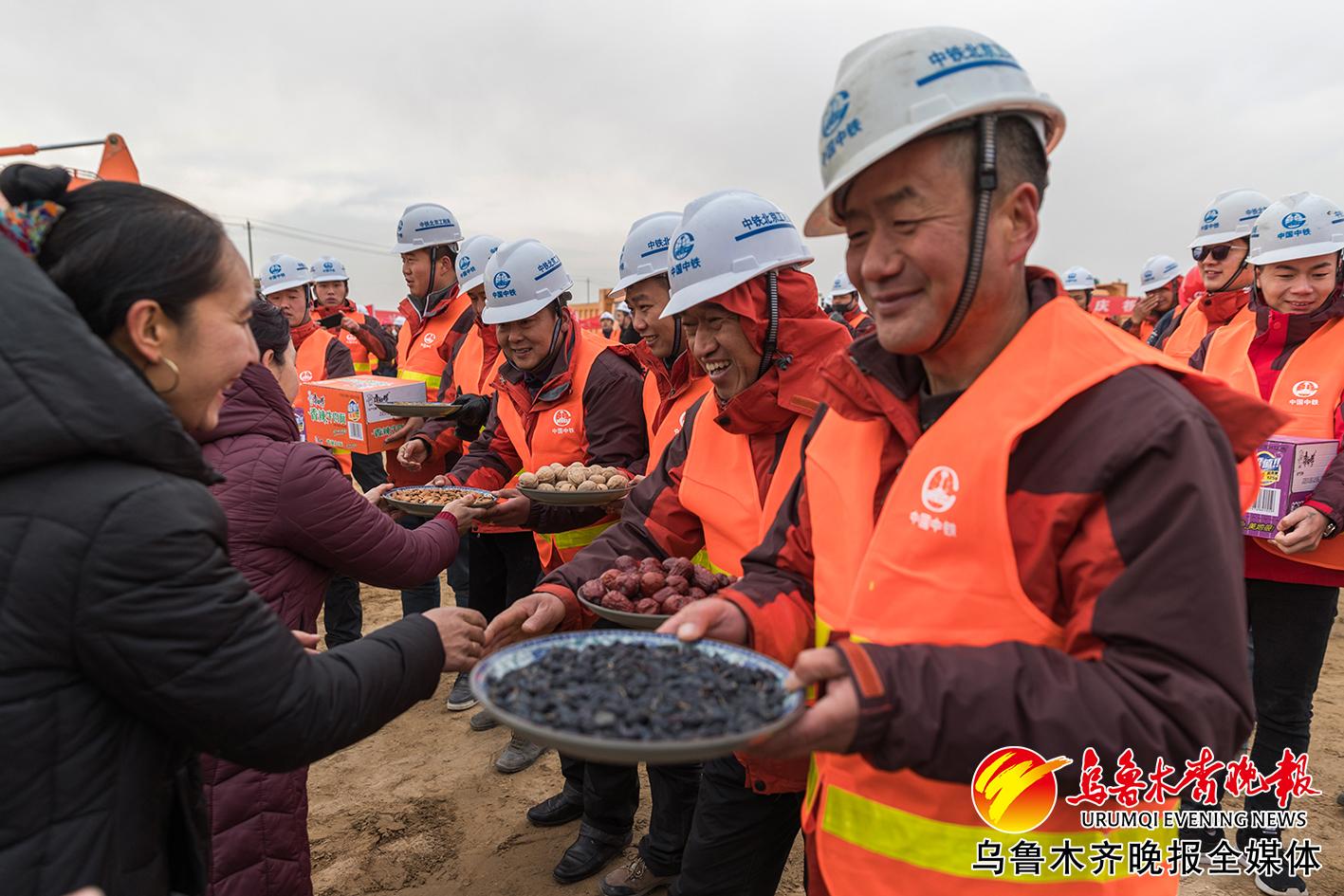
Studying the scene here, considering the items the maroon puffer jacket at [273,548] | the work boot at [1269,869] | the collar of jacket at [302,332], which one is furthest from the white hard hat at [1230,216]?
the collar of jacket at [302,332]

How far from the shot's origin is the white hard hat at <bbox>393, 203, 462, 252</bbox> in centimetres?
676

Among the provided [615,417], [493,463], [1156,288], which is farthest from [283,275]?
[1156,288]

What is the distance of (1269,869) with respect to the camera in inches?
145

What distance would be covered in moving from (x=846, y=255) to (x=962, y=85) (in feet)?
1.28

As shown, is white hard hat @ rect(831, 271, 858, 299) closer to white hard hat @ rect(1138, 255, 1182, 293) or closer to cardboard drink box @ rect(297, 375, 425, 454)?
white hard hat @ rect(1138, 255, 1182, 293)

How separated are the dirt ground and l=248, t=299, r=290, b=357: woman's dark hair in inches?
97.3

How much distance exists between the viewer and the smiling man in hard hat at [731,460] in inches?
104

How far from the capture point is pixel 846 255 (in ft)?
5.85

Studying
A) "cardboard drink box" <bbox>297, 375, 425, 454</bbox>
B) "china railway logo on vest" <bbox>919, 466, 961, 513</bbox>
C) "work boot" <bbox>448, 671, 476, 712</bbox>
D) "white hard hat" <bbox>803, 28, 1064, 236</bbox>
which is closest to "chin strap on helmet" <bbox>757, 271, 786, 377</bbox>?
"white hard hat" <bbox>803, 28, 1064, 236</bbox>

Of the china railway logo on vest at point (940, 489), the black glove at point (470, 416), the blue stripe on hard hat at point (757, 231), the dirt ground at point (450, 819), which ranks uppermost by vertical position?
the blue stripe on hard hat at point (757, 231)

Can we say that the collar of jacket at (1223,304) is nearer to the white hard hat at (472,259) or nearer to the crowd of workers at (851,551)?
the crowd of workers at (851,551)

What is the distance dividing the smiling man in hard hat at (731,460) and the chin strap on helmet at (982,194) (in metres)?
1.03

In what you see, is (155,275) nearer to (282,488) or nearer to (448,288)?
(282,488)

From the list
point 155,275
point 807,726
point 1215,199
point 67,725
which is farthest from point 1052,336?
point 1215,199
